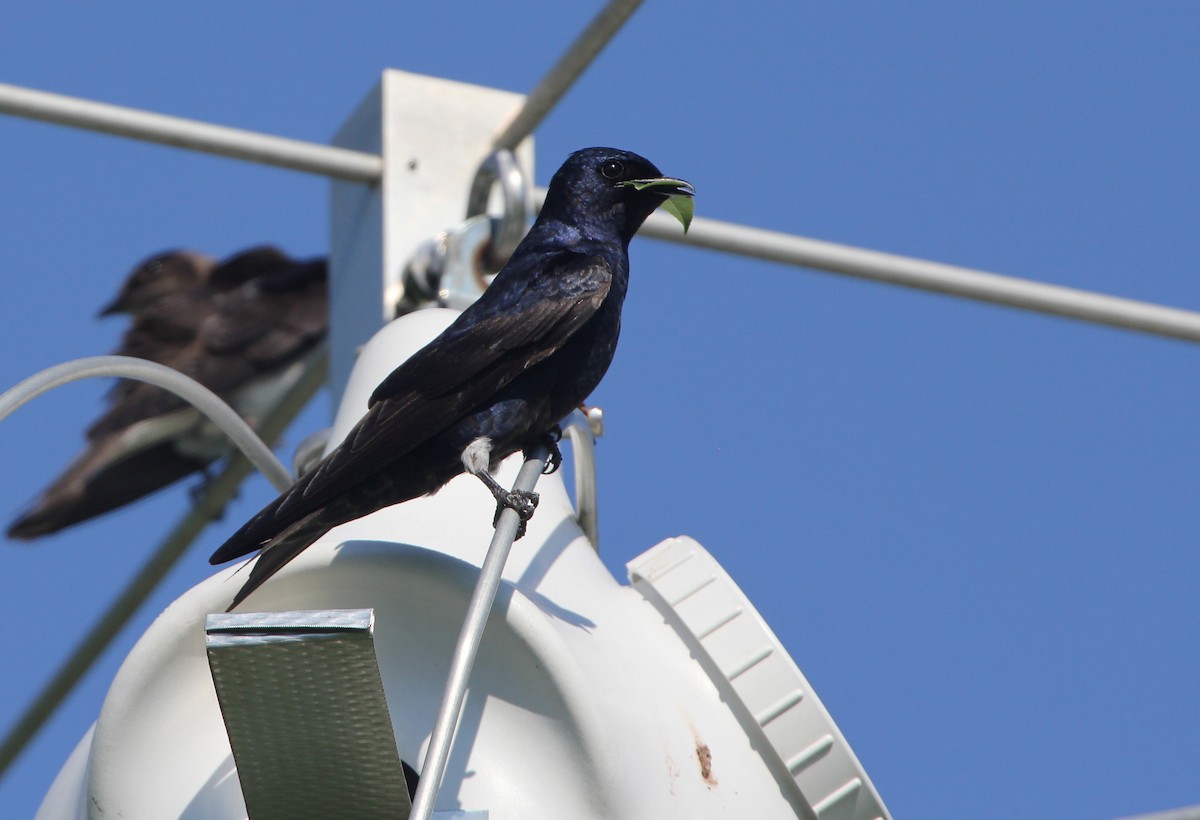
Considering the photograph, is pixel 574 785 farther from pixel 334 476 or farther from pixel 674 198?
pixel 674 198

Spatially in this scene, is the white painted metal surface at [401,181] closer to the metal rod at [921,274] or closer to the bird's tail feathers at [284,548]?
the metal rod at [921,274]

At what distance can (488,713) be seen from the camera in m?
2.58

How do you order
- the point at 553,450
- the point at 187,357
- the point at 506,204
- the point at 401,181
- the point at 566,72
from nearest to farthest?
the point at 553,450
the point at 506,204
the point at 566,72
the point at 401,181
the point at 187,357

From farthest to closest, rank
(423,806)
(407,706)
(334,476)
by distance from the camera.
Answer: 1. (334,476)
2. (407,706)
3. (423,806)

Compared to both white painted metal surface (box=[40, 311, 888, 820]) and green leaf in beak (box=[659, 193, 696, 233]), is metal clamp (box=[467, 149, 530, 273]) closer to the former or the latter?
green leaf in beak (box=[659, 193, 696, 233])

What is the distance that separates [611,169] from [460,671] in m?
1.54

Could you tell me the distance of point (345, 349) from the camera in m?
4.40

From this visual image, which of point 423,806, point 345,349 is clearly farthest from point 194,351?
point 423,806

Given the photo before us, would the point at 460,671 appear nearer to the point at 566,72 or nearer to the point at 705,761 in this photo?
the point at 705,761

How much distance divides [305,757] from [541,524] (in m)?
0.89

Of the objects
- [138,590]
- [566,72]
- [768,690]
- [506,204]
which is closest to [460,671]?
[768,690]

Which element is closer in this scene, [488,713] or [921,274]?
[488,713]

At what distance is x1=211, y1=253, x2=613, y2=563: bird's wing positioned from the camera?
2.90 metres

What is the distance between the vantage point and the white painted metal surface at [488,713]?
2500 millimetres
